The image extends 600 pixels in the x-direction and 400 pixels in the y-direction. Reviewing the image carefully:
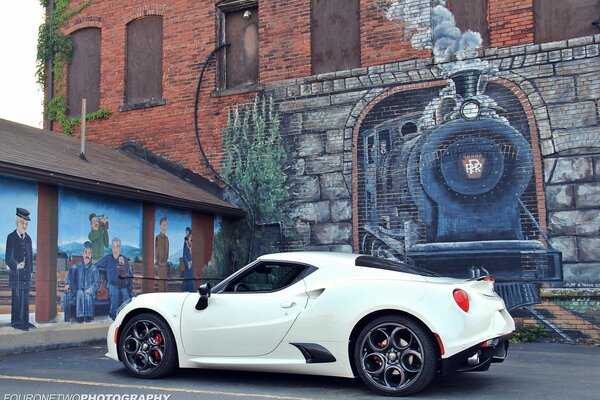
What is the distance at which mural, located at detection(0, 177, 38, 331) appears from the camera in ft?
31.4

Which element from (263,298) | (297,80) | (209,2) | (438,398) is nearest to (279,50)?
(297,80)

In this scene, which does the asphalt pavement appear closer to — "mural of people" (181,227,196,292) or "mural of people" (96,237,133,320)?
"mural of people" (96,237,133,320)

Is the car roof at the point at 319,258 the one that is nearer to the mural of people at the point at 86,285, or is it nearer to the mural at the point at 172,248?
the mural of people at the point at 86,285

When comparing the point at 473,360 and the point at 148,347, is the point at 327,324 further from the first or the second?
the point at 148,347

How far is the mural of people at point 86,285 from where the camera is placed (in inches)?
427

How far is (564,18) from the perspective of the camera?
11930 millimetres

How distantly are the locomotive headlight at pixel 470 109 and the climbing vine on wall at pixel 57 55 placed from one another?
9.07m

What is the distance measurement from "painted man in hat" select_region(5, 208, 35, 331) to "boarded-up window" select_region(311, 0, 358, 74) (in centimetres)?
663

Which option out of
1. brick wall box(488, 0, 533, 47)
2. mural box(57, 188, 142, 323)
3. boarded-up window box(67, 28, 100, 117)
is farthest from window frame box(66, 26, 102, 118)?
brick wall box(488, 0, 533, 47)

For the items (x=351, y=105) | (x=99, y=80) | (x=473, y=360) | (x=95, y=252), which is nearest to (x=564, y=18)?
(x=351, y=105)

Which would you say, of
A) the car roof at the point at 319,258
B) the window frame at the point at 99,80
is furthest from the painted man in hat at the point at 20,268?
the window frame at the point at 99,80

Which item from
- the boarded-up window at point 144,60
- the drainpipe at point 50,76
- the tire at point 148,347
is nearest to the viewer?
the tire at point 148,347

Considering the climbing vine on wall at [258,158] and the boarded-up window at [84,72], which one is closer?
the climbing vine on wall at [258,158]

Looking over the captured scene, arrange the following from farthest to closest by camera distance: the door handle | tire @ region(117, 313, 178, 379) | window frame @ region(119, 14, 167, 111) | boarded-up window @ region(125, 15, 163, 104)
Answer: boarded-up window @ region(125, 15, 163, 104) < window frame @ region(119, 14, 167, 111) < tire @ region(117, 313, 178, 379) < the door handle
